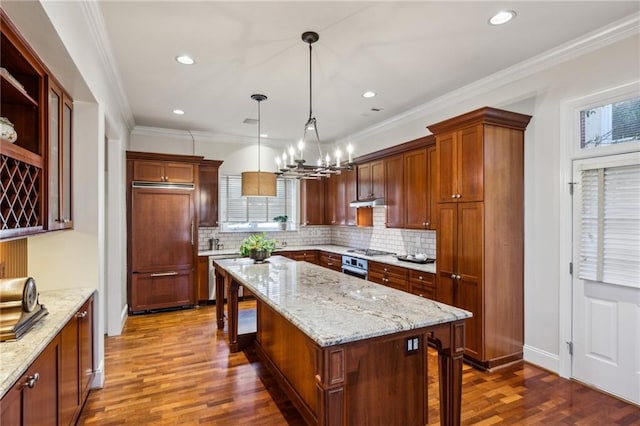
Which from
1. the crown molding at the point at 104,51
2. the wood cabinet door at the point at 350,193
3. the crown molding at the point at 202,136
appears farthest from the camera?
the wood cabinet door at the point at 350,193

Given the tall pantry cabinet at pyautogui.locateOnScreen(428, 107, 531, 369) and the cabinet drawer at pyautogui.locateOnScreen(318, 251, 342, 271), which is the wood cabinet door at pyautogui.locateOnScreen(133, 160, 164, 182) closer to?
the cabinet drawer at pyautogui.locateOnScreen(318, 251, 342, 271)

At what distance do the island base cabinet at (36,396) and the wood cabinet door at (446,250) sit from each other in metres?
3.30

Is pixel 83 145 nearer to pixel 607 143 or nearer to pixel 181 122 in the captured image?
pixel 181 122

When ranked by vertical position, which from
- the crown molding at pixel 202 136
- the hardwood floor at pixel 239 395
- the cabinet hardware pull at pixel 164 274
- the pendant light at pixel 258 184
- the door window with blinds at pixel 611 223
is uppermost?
the crown molding at pixel 202 136

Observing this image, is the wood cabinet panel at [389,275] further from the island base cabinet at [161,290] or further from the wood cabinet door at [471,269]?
the island base cabinet at [161,290]

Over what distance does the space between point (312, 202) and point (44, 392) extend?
5.41 m

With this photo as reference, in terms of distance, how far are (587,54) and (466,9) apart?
1333 mm

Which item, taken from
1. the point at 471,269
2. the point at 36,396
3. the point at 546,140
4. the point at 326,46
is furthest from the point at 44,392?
the point at 546,140

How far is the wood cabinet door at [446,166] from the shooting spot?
3.58m

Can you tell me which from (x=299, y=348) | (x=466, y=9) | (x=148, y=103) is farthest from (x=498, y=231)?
(x=148, y=103)

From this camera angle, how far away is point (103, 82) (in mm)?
3285

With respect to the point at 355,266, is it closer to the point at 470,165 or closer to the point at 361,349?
the point at 470,165

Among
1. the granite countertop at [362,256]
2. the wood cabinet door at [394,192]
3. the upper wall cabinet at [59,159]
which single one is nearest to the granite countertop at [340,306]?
the granite countertop at [362,256]

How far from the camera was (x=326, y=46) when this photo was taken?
10.1 feet
